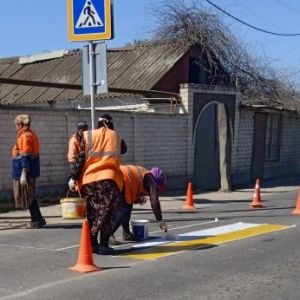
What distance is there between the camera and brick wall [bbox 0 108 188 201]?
14.3 metres

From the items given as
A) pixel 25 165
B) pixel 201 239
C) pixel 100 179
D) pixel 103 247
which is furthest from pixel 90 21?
pixel 201 239

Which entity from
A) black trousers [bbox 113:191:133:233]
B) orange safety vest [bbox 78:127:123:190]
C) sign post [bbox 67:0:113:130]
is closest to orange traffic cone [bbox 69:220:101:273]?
orange safety vest [bbox 78:127:123:190]

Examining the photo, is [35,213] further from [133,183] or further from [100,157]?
[100,157]

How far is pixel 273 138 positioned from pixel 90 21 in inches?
640

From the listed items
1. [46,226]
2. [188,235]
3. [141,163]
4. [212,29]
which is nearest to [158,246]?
[188,235]

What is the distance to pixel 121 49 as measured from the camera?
1005 inches

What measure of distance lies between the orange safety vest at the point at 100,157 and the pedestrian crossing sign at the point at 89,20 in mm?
2325

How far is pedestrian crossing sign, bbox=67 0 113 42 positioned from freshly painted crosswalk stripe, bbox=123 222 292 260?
334cm

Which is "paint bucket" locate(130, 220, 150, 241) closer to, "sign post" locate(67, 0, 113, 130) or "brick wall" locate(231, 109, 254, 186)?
"sign post" locate(67, 0, 113, 130)

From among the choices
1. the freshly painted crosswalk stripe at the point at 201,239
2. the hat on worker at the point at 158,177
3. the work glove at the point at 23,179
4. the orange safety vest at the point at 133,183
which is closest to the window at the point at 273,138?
the freshly painted crosswalk stripe at the point at 201,239

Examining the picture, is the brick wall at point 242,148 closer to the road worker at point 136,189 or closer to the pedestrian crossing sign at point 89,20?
the pedestrian crossing sign at point 89,20

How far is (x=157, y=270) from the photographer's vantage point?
766cm

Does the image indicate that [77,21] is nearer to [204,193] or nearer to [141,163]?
[141,163]

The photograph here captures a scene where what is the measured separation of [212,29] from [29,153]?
15823 millimetres
